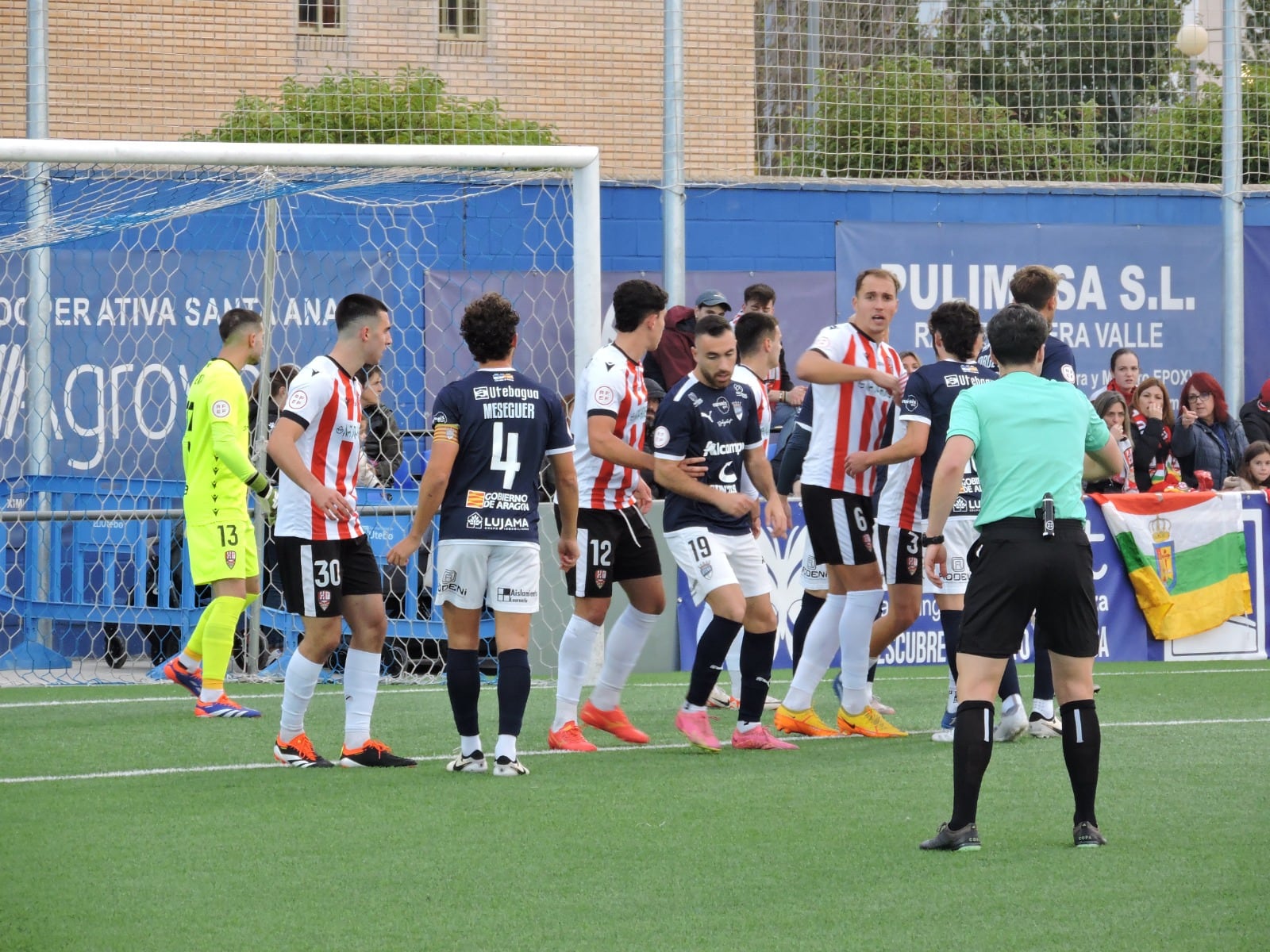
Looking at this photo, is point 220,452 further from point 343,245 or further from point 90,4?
point 90,4

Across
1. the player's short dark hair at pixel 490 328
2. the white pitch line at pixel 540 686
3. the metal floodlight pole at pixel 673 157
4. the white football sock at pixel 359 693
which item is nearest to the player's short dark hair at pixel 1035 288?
the player's short dark hair at pixel 490 328

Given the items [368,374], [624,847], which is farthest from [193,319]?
[624,847]

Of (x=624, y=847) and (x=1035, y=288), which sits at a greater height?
(x=1035, y=288)

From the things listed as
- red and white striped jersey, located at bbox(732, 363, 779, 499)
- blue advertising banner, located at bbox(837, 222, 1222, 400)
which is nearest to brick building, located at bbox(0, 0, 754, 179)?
blue advertising banner, located at bbox(837, 222, 1222, 400)

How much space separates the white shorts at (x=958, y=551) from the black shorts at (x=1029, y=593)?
8.14 ft

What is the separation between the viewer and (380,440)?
11945mm

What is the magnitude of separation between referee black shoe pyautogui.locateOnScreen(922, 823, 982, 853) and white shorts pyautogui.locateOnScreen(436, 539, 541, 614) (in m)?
2.23

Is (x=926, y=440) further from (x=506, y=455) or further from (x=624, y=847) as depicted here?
(x=624, y=847)

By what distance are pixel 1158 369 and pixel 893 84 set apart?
350cm

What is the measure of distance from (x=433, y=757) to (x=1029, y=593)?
128 inches

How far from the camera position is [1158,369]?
15.3 m

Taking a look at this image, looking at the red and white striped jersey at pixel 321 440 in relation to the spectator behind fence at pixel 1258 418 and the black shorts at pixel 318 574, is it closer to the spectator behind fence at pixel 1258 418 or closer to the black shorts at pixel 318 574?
the black shorts at pixel 318 574

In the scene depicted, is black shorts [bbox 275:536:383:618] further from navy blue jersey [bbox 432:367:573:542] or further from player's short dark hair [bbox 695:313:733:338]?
player's short dark hair [bbox 695:313:733:338]

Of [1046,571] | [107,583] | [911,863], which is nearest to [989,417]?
[1046,571]
